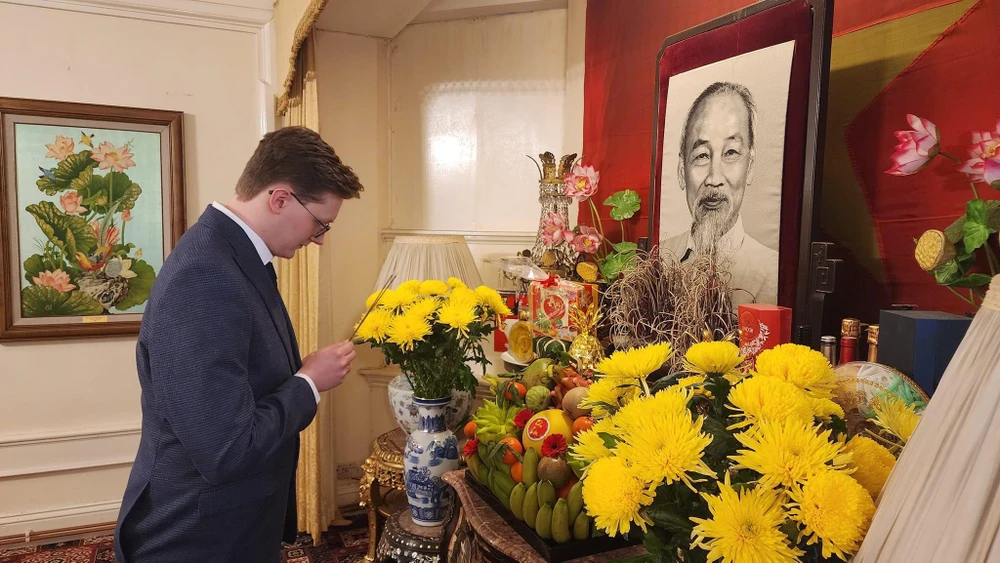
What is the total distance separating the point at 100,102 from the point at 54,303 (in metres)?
1.02

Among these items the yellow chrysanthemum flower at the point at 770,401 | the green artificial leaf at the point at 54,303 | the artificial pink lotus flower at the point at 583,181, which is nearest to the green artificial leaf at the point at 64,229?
the green artificial leaf at the point at 54,303

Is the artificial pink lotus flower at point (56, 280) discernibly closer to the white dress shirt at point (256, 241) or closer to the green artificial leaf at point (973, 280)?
the white dress shirt at point (256, 241)

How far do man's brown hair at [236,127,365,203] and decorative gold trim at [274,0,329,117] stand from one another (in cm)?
108

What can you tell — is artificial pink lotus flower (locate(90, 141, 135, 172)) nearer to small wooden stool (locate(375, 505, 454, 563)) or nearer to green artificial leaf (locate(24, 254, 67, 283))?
green artificial leaf (locate(24, 254, 67, 283))

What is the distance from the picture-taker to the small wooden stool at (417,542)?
5.82ft

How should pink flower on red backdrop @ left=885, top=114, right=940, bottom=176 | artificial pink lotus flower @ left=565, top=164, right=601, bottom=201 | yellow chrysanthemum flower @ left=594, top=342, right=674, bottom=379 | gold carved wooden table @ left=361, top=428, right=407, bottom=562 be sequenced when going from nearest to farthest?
yellow chrysanthemum flower @ left=594, top=342, right=674, bottom=379, pink flower on red backdrop @ left=885, top=114, right=940, bottom=176, artificial pink lotus flower @ left=565, top=164, right=601, bottom=201, gold carved wooden table @ left=361, top=428, right=407, bottom=562

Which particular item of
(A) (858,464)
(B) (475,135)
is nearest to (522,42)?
(B) (475,135)

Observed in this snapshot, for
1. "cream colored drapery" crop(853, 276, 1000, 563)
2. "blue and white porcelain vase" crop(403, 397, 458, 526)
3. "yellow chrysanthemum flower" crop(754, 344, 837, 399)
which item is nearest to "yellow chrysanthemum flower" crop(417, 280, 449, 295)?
"blue and white porcelain vase" crop(403, 397, 458, 526)

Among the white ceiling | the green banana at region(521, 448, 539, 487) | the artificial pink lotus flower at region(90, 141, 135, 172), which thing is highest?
the white ceiling

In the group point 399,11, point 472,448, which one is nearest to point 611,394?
point 472,448

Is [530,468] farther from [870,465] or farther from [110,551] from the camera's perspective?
[110,551]

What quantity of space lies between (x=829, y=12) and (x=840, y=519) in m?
1.17

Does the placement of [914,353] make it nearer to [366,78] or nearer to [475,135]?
[475,135]

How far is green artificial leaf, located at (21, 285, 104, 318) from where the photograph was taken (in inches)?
117
